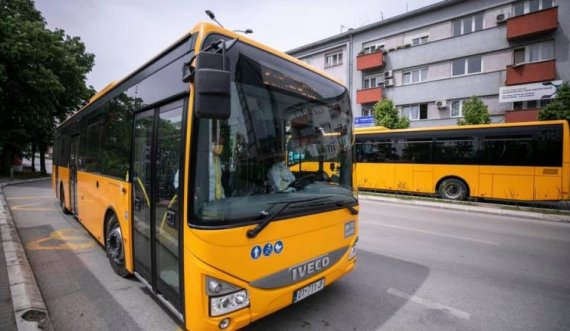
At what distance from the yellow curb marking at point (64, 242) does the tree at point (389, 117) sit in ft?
64.0

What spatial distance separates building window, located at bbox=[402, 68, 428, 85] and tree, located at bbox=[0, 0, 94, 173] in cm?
2439

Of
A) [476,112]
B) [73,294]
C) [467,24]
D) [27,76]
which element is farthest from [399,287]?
[467,24]

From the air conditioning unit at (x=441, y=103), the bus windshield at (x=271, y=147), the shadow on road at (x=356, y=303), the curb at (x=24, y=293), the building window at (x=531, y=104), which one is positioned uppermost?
the air conditioning unit at (x=441, y=103)

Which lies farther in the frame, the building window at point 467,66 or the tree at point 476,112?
the building window at point 467,66

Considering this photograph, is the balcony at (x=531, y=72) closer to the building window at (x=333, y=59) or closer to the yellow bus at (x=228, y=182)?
the building window at (x=333, y=59)

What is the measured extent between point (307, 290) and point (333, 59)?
29031 mm

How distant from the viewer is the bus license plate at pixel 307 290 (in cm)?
288

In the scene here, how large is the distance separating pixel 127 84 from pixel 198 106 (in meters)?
2.63

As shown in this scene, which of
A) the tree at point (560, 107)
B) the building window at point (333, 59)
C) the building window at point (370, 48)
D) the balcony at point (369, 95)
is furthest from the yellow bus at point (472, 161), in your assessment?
the building window at point (333, 59)

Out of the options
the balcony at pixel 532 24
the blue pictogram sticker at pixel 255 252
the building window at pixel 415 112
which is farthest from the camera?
the building window at pixel 415 112

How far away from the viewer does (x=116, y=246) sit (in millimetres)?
4273

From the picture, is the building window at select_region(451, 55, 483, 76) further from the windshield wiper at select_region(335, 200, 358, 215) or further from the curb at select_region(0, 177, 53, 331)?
the curb at select_region(0, 177, 53, 331)

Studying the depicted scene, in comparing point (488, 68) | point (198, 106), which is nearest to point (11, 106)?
point (198, 106)

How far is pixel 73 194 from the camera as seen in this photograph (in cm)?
725
